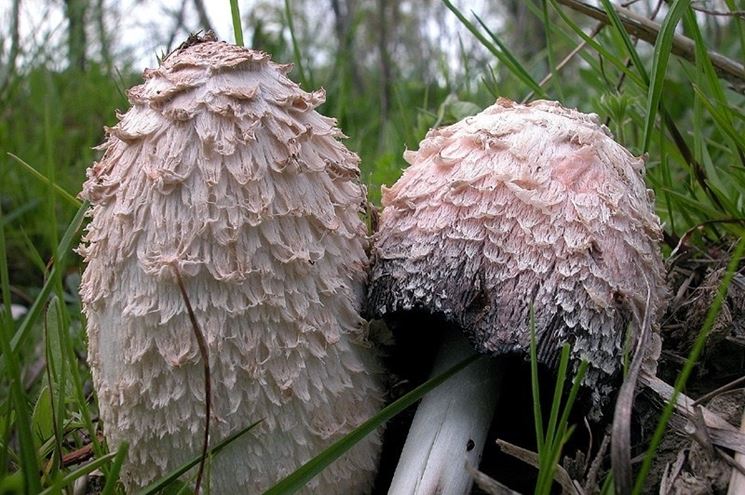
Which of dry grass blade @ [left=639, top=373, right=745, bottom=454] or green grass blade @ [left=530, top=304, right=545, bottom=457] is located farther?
dry grass blade @ [left=639, top=373, right=745, bottom=454]

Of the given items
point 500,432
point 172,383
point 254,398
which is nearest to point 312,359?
point 254,398

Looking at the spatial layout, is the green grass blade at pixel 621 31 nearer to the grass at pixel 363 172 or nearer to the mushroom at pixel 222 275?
the grass at pixel 363 172

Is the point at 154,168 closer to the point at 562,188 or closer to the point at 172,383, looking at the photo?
the point at 172,383

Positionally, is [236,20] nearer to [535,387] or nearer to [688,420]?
[535,387]

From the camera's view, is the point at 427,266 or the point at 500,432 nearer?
the point at 427,266

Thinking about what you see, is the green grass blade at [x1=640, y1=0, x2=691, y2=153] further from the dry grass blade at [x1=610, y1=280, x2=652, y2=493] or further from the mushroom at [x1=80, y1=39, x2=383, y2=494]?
the mushroom at [x1=80, y1=39, x2=383, y2=494]

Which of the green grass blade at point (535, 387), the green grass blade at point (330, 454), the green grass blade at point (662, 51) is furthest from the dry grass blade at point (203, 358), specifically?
the green grass blade at point (662, 51)

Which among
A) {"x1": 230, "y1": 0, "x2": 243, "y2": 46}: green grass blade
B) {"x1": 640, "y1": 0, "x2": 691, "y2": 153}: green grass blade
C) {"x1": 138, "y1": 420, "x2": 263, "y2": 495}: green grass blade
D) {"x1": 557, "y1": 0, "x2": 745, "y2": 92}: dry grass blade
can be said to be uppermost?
{"x1": 557, "y1": 0, "x2": 745, "y2": 92}: dry grass blade

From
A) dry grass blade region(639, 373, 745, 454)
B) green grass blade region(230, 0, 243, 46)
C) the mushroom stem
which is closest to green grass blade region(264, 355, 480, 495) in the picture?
the mushroom stem
